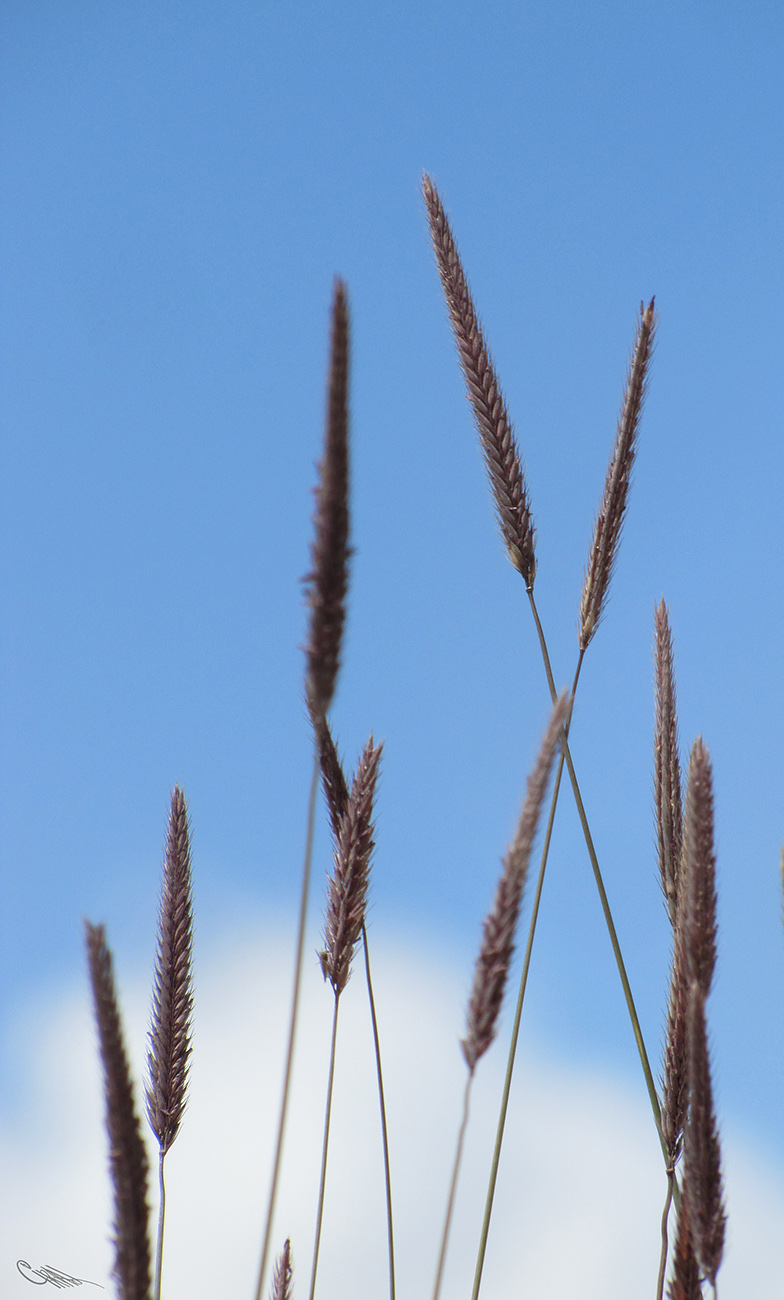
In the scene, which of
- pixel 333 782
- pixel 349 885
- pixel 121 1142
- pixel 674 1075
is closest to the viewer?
pixel 121 1142

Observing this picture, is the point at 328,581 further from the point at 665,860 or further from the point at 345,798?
the point at 665,860

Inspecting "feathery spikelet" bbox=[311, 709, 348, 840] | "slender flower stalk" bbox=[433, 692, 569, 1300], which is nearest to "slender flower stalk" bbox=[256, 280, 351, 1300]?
"slender flower stalk" bbox=[433, 692, 569, 1300]

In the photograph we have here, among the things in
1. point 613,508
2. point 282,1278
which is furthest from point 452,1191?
point 613,508

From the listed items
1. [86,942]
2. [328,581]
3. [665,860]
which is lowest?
[86,942]

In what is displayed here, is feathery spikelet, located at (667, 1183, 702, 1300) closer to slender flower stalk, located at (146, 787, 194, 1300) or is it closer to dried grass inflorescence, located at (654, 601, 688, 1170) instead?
dried grass inflorescence, located at (654, 601, 688, 1170)

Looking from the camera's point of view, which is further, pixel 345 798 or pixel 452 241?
pixel 452 241

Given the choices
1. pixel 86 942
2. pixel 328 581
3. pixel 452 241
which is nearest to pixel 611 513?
pixel 452 241

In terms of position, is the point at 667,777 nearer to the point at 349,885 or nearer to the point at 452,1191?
the point at 349,885

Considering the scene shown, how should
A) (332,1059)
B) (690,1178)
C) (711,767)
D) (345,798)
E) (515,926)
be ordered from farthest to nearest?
(345,798) → (332,1059) → (711,767) → (690,1178) → (515,926)
